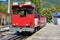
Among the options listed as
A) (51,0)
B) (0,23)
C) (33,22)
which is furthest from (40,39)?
(51,0)

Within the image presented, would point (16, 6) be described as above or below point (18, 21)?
above

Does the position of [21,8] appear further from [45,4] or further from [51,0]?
[51,0]

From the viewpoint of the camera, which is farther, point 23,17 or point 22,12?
point 22,12

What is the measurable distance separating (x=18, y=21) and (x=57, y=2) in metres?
139

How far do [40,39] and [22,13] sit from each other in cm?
664

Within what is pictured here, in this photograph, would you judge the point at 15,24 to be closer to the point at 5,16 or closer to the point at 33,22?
the point at 33,22

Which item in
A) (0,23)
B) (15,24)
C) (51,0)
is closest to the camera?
(15,24)

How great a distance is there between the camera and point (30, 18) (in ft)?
78.3

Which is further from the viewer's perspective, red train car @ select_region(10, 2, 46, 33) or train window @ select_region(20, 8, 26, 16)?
train window @ select_region(20, 8, 26, 16)

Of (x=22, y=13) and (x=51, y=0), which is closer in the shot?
(x=22, y=13)

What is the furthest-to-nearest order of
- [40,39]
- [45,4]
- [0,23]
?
1. [45,4]
2. [0,23]
3. [40,39]

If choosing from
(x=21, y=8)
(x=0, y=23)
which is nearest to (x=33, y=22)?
(x=21, y=8)

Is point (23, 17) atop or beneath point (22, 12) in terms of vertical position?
beneath

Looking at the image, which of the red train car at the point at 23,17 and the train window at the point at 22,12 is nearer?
the red train car at the point at 23,17
